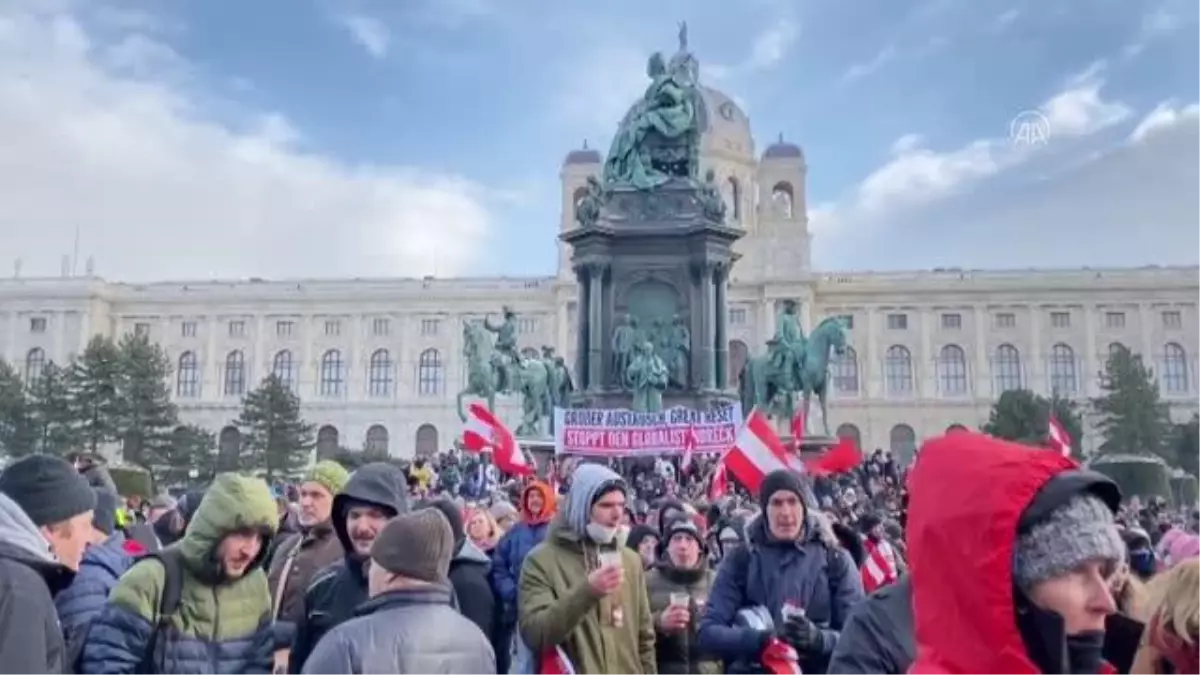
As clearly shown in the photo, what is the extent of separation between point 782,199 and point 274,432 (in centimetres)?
3821

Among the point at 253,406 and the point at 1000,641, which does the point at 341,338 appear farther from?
the point at 1000,641

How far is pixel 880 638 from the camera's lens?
2.61 metres

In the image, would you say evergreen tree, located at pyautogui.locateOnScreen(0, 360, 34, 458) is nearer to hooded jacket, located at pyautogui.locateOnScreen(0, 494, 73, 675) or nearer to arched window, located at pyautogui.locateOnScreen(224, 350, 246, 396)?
arched window, located at pyautogui.locateOnScreen(224, 350, 246, 396)

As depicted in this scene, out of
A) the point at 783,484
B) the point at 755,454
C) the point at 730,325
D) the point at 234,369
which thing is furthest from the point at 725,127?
the point at 783,484

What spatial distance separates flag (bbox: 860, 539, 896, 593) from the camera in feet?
19.3

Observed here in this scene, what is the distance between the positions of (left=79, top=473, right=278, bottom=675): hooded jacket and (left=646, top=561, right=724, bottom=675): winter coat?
5.80 feet

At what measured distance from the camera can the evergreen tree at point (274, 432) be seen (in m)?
60.8

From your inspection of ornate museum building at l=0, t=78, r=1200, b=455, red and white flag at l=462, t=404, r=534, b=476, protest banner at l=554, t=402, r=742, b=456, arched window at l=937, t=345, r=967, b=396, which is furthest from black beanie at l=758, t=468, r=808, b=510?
arched window at l=937, t=345, r=967, b=396

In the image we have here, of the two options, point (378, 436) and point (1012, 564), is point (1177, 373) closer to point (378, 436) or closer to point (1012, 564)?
point (378, 436)

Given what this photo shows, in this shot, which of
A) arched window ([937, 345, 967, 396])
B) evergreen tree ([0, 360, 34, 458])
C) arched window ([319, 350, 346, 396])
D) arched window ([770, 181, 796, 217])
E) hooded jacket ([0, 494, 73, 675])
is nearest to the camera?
hooded jacket ([0, 494, 73, 675])

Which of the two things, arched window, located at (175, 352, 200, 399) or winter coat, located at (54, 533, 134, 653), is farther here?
arched window, located at (175, 352, 200, 399)

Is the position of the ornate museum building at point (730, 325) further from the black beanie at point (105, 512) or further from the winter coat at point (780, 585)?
the winter coat at point (780, 585)

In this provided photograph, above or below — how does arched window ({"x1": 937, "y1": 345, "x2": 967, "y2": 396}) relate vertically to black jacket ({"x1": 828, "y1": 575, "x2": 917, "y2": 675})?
above

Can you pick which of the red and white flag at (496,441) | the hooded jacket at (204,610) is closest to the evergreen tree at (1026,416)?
the red and white flag at (496,441)
